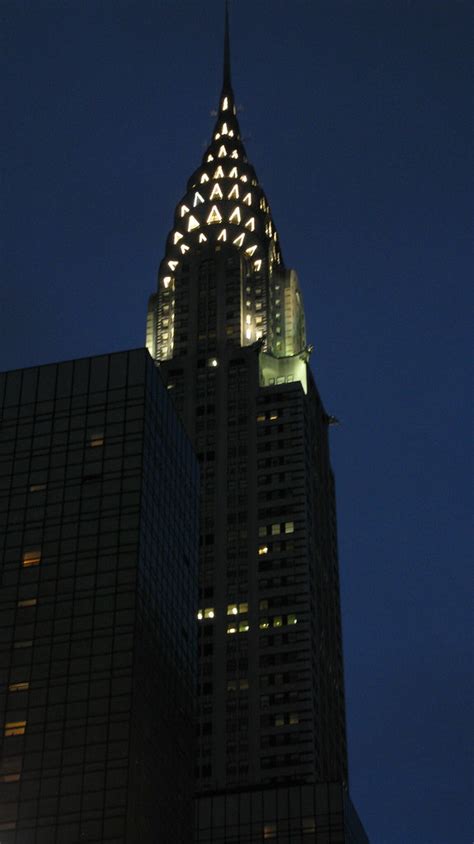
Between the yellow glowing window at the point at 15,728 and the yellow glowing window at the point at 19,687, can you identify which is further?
the yellow glowing window at the point at 19,687

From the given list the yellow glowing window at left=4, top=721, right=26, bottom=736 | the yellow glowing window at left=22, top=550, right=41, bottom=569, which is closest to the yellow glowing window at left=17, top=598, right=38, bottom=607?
the yellow glowing window at left=22, top=550, right=41, bottom=569

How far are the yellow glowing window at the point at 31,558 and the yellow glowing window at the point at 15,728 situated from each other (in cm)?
1534

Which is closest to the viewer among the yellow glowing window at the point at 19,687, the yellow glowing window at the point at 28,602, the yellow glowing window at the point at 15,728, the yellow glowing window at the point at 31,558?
the yellow glowing window at the point at 15,728

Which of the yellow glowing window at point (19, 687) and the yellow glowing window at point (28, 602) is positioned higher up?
the yellow glowing window at point (28, 602)

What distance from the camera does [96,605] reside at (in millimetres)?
126438

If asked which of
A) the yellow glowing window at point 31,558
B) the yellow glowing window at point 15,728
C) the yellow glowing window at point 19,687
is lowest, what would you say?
the yellow glowing window at point 15,728

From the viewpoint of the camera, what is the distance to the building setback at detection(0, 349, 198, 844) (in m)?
118

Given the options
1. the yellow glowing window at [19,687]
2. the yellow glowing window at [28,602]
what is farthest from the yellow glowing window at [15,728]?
the yellow glowing window at [28,602]

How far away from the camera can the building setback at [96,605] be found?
386 ft

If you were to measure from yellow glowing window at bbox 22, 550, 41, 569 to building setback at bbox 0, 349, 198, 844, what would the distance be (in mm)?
185

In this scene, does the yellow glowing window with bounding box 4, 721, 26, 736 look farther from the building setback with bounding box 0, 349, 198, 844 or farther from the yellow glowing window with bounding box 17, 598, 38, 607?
the yellow glowing window with bounding box 17, 598, 38, 607

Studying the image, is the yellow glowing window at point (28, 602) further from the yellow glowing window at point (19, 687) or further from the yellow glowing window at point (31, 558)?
the yellow glowing window at point (19, 687)

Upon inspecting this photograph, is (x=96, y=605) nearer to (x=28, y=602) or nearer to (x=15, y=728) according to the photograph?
(x=28, y=602)

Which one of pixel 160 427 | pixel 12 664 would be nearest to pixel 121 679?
pixel 12 664
